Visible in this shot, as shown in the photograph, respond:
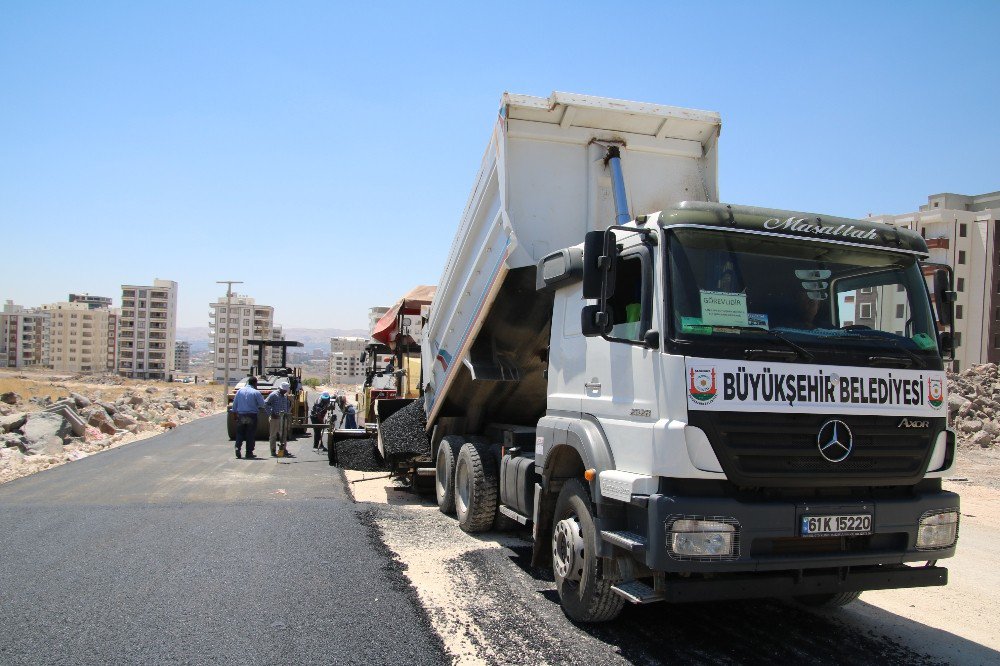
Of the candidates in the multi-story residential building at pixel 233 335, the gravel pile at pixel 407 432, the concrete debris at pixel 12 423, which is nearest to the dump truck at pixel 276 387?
the concrete debris at pixel 12 423

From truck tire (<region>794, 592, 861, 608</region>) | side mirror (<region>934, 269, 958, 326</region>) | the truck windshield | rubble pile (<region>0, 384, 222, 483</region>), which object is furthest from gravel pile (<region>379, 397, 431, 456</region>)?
rubble pile (<region>0, 384, 222, 483</region>)

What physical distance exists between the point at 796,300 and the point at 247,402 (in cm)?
1220

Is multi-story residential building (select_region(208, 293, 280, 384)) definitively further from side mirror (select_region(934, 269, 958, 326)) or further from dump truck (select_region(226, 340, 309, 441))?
side mirror (select_region(934, 269, 958, 326))

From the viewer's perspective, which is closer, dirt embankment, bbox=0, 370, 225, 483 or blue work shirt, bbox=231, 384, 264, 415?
dirt embankment, bbox=0, 370, 225, 483

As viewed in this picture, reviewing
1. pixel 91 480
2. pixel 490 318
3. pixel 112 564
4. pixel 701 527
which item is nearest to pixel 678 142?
pixel 490 318

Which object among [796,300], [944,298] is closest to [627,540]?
[796,300]

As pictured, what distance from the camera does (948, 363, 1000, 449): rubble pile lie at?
15.7 meters

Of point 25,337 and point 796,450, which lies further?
point 25,337

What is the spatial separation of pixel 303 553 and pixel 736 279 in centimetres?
433

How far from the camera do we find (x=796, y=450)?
403 cm

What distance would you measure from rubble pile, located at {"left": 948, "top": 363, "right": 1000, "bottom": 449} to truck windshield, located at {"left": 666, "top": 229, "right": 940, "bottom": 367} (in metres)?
10.2

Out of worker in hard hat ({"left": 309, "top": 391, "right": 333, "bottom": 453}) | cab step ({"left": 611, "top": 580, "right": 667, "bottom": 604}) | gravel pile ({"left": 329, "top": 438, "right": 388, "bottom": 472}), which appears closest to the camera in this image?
cab step ({"left": 611, "top": 580, "right": 667, "bottom": 604})

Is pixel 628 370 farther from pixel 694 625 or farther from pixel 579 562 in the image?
pixel 694 625

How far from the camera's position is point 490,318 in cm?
722
